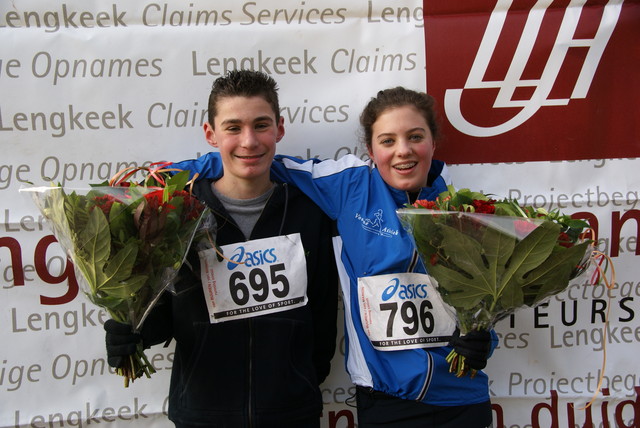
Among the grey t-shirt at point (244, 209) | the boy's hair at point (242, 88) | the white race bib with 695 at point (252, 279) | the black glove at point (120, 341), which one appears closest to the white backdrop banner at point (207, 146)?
the boy's hair at point (242, 88)


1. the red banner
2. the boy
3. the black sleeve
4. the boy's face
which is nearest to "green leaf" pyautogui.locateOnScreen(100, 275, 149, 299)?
the boy

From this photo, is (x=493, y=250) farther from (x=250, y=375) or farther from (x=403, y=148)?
(x=250, y=375)

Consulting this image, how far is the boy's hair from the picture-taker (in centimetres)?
213

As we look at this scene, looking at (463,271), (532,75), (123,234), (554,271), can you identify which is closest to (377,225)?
(463,271)

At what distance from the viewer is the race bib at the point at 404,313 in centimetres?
204

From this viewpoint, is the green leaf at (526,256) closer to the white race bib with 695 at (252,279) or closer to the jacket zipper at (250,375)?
the white race bib with 695 at (252,279)

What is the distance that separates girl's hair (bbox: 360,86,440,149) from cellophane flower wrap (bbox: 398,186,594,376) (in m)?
0.56

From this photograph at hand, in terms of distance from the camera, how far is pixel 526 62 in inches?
103

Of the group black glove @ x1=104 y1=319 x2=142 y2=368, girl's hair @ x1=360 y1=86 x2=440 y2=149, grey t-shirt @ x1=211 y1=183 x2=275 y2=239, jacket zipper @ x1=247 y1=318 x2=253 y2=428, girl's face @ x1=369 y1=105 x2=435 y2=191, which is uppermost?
girl's hair @ x1=360 y1=86 x2=440 y2=149

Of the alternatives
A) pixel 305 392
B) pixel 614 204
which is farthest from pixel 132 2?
Answer: pixel 614 204

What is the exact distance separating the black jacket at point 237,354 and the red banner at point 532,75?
3.45 feet

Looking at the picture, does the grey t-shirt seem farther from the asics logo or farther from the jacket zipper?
the asics logo

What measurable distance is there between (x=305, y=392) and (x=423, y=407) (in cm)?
44

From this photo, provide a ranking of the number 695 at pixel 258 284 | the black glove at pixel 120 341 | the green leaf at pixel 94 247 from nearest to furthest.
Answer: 1. the green leaf at pixel 94 247
2. the black glove at pixel 120 341
3. the number 695 at pixel 258 284
